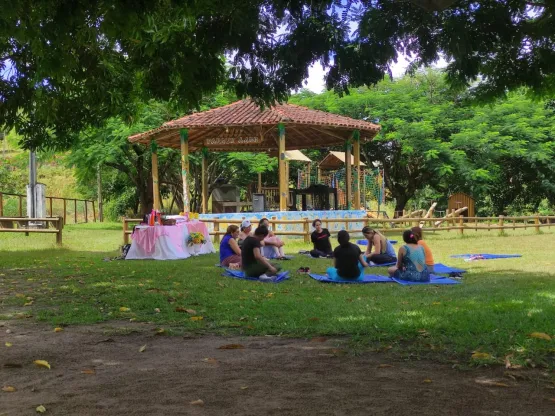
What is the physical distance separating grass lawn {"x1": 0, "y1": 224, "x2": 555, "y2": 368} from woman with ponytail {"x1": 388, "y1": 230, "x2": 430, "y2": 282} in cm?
53

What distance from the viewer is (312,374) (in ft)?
14.4

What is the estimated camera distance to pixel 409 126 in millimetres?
30109

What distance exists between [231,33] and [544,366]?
376cm

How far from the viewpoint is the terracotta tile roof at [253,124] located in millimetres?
20172

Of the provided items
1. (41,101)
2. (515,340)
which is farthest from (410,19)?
(41,101)

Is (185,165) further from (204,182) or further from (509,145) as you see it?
(509,145)

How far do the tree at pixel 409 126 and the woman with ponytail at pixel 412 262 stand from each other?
19.4 meters

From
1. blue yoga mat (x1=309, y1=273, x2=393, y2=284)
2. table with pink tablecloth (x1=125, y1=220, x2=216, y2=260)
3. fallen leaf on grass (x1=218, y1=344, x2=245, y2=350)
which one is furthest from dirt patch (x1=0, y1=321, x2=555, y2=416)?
table with pink tablecloth (x1=125, y1=220, x2=216, y2=260)

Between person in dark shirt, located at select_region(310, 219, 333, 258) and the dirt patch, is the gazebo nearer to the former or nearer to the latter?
person in dark shirt, located at select_region(310, 219, 333, 258)

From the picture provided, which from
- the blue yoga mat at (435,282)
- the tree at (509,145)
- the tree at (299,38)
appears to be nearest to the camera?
the tree at (299,38)

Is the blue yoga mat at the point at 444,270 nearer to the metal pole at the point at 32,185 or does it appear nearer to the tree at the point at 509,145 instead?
the metal pole at the point at 32,185

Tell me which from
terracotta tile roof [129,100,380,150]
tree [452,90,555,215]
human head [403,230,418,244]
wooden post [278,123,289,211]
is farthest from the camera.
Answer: tree [452,90,555,215]

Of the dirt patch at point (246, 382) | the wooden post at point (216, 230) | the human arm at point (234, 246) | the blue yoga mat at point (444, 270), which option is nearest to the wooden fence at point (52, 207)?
the wooden post at point (216, 230)

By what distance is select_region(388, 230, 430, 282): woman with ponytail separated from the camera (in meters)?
9.46
